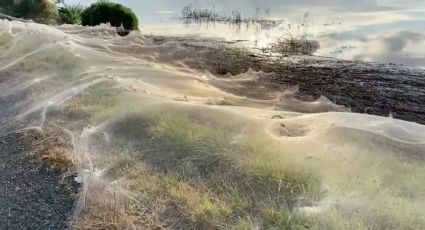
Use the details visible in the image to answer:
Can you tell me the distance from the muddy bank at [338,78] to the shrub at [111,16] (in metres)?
4.75

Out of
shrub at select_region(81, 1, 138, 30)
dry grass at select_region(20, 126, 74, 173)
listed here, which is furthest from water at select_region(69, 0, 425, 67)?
dry grass at select_region(20, 126, 74, 173)

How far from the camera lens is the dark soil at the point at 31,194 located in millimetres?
4590

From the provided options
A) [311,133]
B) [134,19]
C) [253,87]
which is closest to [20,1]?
[134,19]

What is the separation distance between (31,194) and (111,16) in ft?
51.4

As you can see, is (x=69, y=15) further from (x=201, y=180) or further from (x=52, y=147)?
(x=201, y=180)

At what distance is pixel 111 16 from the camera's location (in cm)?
2009

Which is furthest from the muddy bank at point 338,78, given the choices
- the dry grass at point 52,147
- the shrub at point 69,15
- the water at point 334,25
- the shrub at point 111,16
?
the shrub at point 69,15

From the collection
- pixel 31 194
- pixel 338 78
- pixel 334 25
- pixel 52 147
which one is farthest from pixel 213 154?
pixel 334 25

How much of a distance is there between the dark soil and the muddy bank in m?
5.03


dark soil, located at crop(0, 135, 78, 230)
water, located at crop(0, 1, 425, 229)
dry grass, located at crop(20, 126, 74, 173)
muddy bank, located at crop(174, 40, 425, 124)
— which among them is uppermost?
water, located at crop(0, 1, 425, 229)

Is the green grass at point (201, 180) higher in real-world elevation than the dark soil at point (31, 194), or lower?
higher

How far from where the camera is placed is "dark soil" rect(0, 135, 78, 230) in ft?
15.1

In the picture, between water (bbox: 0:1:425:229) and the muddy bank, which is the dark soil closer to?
water (bbox: 0:1:425:229)

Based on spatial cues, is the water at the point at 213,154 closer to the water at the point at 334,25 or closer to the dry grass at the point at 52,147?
the dry grass at the point at 52,147
